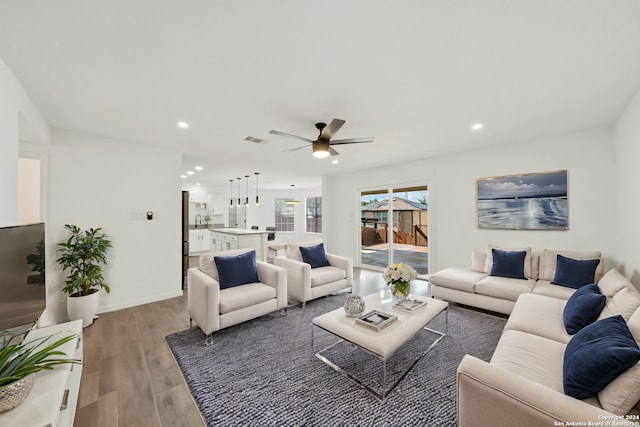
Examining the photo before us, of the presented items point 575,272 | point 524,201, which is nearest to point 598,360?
point 575,272

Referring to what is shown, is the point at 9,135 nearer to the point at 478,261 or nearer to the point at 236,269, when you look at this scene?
the point at 236,269

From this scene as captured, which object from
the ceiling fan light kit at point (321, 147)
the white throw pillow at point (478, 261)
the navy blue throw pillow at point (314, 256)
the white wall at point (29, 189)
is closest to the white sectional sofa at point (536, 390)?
the white throw pillow at point (478, 261)

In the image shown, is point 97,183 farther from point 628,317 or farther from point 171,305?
point 628,317

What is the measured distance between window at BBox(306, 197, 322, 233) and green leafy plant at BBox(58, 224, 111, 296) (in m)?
7.28

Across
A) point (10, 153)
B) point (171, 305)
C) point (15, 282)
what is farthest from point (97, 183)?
point (15, 282)

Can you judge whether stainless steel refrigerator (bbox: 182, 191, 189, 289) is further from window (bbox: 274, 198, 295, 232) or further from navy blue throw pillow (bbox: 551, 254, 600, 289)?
window (bbox: 274, 198, 295, 232)

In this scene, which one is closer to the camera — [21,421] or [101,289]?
[21,421]

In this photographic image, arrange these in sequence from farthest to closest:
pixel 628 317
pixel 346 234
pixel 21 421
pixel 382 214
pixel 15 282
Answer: pixel 346 234 < pixel 382 214 < pixel 628 317 < pixel 15 282 < pixel 21 421

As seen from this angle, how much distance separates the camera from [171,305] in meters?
3.79

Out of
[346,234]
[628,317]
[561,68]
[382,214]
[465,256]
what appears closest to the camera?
[628,317]

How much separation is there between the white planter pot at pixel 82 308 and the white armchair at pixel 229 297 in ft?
3.98

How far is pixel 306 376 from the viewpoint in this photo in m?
2.12

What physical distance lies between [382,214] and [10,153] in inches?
225

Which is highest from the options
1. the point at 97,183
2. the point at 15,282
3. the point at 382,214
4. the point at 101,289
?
the point at 97,183
